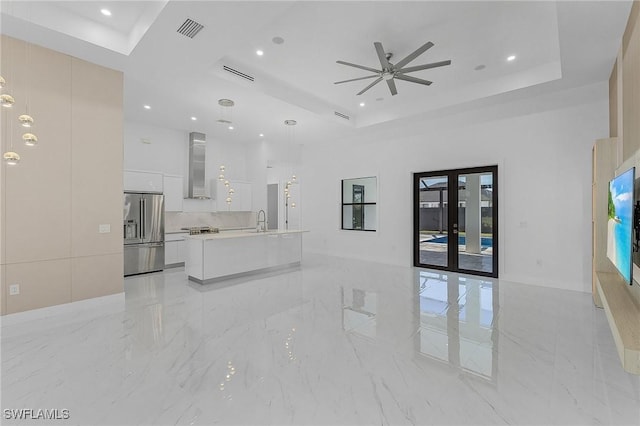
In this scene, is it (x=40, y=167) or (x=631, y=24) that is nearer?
(x=631, y=24)

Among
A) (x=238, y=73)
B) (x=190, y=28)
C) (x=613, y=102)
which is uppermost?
(x=238, y=73)

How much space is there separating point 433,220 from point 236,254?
14.7 feet

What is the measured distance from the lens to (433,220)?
689 cm

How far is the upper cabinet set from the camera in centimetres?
615

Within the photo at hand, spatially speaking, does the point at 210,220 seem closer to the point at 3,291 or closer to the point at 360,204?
the point at 360,204

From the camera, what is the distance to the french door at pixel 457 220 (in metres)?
6.06

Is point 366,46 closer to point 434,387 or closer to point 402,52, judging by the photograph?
point 402,52

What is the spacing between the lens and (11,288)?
3.54 metres

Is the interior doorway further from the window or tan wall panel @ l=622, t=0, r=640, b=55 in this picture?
tan wall panel @ l=622, t=0, r=640, b=55

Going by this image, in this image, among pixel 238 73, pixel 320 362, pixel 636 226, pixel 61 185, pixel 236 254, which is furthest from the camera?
pixel 236 254

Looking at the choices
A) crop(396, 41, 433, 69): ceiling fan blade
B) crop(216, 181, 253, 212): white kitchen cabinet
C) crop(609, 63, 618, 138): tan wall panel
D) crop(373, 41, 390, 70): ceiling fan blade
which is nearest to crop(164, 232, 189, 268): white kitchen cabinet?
crop(216, 181, 253, 212): white kitchen cabinet

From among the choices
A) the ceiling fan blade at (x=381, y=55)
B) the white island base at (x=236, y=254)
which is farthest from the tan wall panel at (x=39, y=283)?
the ceiling fan blade at (x=381, y=55)

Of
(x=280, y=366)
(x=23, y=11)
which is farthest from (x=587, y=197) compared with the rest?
(x=23, y=11)

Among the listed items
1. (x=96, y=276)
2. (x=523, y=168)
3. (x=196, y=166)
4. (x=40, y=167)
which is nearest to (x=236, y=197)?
(x=196, y=166)
